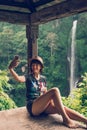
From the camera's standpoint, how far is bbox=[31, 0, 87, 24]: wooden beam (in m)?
5.20

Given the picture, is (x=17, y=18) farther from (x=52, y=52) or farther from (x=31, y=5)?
(x=52, y=52)

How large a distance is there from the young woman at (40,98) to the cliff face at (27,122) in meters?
0.09

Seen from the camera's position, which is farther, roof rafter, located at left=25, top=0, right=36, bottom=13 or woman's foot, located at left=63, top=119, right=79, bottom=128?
roof rafter, located at left=25, top=0, right=36, bottom=13

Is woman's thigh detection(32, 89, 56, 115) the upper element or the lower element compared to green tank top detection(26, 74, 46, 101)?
lower

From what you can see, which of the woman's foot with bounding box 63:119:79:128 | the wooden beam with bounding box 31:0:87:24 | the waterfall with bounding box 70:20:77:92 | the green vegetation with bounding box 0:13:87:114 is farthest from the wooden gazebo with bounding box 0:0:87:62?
the waterfall with bounding box 70:20:77:92

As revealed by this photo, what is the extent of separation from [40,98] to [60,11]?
89.4 inches

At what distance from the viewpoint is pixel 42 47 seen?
72.9ft

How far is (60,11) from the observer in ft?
19.2

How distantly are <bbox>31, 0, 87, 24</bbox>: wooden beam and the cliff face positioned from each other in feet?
6.33

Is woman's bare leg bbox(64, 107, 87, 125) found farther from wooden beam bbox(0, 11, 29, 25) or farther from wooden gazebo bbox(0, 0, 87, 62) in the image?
wooden beam bbox(0, 11, 29, 25)

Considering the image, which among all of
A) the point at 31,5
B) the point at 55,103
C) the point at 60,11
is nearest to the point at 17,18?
the point at 31,5

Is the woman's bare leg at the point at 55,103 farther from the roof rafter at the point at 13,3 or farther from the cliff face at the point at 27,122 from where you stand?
the roof rafter at the point at 13,3

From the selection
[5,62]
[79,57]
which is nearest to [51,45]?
[79,57]

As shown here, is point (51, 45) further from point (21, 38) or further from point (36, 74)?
point (36, 74)
